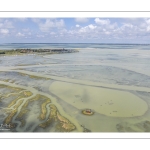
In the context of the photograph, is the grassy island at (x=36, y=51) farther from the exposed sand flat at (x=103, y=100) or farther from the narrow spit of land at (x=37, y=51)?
the exposed sand flat at (x=103, y=100)

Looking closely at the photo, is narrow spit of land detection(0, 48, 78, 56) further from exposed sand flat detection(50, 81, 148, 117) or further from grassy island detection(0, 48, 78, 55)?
exposed sand flat detection(50, 81, 148, 117)

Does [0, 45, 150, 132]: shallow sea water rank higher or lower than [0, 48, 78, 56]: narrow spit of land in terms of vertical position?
lower

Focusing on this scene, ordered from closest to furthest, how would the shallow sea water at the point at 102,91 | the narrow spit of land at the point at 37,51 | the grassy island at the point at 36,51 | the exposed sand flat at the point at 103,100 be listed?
the shallow sea water at the point at 102,91
the exposed sand flat at the point at 103,100
the grassy island at the point at 36,51
the narrow spit of land at the point at 37,51

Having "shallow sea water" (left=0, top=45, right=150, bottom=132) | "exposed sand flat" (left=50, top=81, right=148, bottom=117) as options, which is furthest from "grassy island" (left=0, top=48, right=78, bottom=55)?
"exposed sand flat" (left=50, top=81, right=148, bottom=117)

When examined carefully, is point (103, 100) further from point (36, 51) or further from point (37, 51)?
point (37, 51)

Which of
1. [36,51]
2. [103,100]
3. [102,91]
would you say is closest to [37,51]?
[36,51]

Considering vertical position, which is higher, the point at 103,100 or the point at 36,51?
the point at 36,51

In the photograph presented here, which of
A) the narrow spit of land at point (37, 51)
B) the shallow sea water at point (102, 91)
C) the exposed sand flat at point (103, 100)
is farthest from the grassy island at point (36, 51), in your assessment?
the exposed sand flat at point (103, 100)
